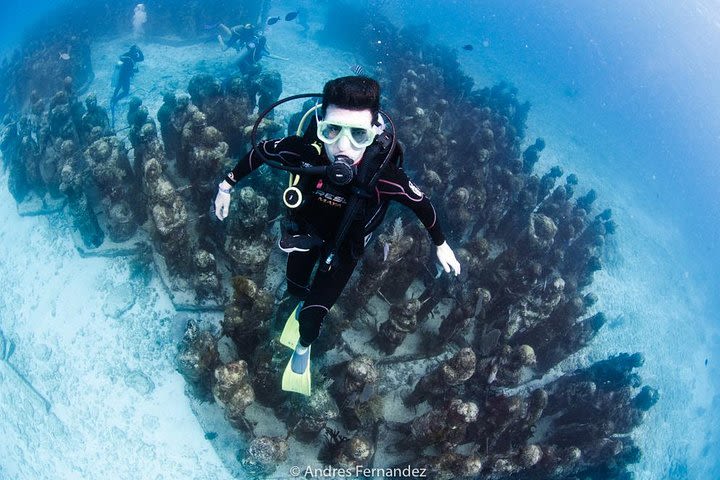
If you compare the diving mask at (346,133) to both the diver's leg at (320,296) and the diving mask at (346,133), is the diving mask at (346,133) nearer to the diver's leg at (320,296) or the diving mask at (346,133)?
the diving mask at (346,133)

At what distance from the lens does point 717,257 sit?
85.9 ft

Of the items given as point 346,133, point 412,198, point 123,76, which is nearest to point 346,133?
point 346,133

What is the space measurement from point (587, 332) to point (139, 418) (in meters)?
8.50

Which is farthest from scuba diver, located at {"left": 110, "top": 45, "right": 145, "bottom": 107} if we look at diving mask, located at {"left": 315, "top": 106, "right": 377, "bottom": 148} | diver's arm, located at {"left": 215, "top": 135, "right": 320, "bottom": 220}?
diving mask, located at {"left": 315, "top": 106, "right": 377, "bottom": 148}

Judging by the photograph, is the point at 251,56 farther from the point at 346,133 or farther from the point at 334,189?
the point at 346,133

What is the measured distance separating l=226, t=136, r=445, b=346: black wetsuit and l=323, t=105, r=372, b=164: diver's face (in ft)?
0.58

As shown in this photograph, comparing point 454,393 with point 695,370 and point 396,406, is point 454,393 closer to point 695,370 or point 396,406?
point 396,406

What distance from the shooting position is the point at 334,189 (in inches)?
142

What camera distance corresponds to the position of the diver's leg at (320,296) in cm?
428

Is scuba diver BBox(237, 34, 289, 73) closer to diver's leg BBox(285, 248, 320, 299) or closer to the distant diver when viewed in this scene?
the distant diver

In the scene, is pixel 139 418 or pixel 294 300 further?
pixel 294 300

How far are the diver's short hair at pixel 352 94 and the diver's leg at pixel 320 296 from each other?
1.68m

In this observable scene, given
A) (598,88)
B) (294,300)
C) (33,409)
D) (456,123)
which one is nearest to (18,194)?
(33,409)

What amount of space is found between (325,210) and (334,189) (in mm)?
425
